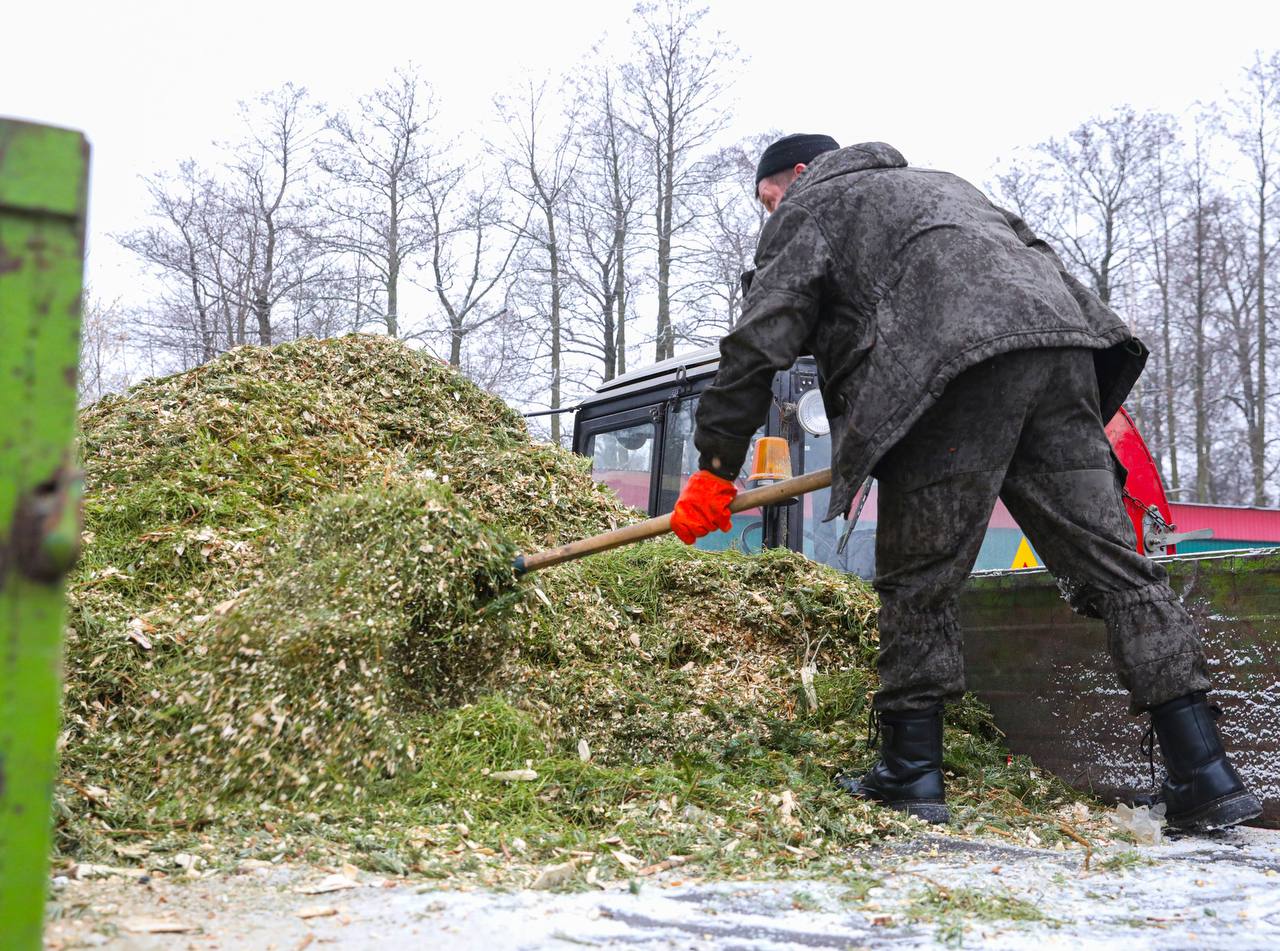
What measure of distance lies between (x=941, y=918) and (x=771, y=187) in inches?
91.9

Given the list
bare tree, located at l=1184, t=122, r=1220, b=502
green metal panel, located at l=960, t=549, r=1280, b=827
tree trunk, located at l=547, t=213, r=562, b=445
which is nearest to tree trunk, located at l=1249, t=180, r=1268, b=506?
bare tree, located at l=1184, t=122, r=1220, b=502

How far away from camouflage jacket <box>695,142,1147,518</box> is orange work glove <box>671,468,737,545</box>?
41 millimetres

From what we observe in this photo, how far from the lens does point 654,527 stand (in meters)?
3.21

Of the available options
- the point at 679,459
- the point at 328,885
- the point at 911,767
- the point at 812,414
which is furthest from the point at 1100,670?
the point at 679,459

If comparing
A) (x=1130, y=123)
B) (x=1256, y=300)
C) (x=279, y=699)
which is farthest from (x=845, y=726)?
(x=1256, y=300)

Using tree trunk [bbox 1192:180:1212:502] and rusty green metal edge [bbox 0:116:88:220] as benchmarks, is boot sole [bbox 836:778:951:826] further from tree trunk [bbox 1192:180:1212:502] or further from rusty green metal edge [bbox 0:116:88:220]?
tree trunk [bbox 1192:180:1212:502]

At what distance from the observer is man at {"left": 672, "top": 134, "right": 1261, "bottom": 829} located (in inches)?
110

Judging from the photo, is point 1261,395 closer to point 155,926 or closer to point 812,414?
point 812,414

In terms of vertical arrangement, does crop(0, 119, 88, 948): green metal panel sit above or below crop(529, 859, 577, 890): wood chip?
above

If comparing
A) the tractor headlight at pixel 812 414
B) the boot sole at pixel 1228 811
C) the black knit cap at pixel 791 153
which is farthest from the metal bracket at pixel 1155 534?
the black knit cap at pixel 791 153

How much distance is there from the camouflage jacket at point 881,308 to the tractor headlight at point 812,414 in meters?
1.67

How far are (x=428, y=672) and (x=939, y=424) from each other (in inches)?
60.9

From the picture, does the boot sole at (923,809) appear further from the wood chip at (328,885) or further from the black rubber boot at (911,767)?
the wood chip at (328,885)

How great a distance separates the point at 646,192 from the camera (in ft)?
67.2
